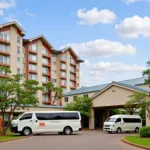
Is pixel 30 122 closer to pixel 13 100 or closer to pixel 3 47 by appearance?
pixel 13 100

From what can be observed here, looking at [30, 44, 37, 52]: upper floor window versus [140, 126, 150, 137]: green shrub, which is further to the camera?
[30, 44, 37, 52]: upper floor window

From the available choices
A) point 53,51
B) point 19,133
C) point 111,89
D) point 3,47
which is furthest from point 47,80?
point 19,133

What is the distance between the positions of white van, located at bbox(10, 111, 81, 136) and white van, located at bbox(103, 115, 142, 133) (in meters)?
5.04

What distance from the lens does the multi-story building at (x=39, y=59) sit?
71938mm

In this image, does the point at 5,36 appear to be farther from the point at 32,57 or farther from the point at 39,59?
the point at 39,59

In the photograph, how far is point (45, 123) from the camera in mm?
33156

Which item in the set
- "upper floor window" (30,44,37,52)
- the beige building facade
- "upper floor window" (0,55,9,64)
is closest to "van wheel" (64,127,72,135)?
the beige building facade

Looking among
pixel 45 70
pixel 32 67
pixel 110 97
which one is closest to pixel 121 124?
pixel 110 97

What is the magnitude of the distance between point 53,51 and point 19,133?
5415cm

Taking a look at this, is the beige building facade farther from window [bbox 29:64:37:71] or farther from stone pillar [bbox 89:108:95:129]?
window [bbox 29:64:37:71]

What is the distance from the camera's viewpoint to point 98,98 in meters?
49.5

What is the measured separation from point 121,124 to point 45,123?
9867 mm

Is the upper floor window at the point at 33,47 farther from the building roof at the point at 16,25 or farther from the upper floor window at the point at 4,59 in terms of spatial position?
the upper floor window at the point at 4,59

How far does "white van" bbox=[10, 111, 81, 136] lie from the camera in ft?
106
